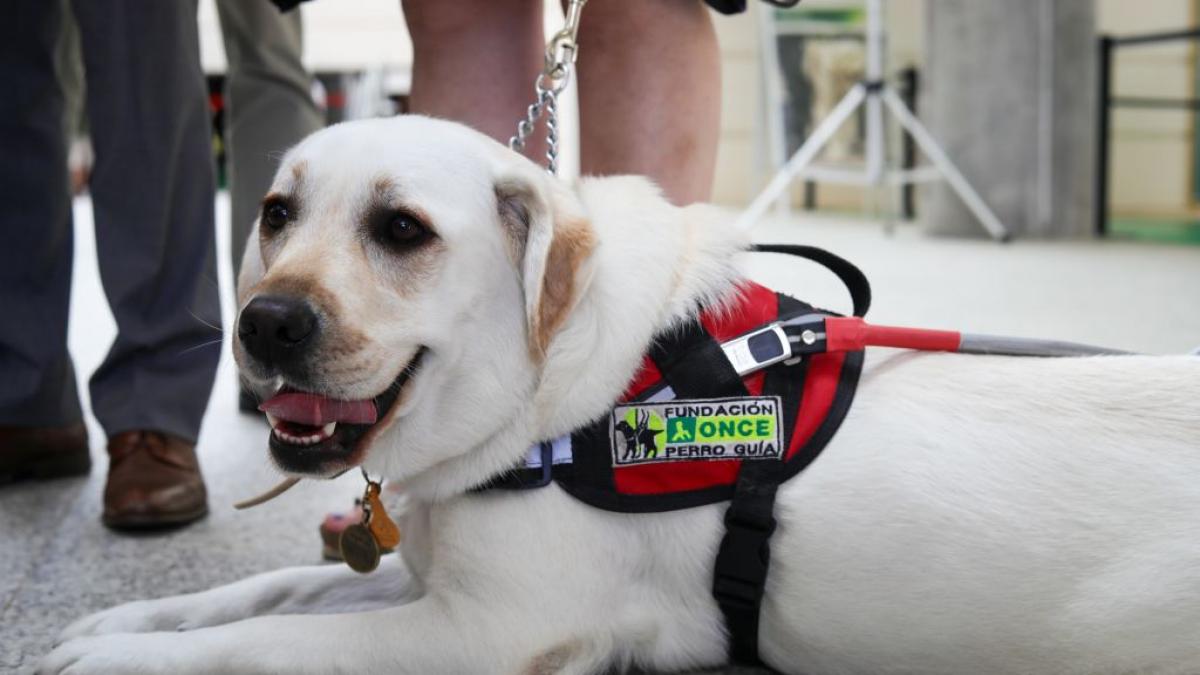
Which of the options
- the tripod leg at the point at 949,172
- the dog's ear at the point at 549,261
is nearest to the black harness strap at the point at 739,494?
the dog's ear at the point at 549,261

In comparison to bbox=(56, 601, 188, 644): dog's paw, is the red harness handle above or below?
above

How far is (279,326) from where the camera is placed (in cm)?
126

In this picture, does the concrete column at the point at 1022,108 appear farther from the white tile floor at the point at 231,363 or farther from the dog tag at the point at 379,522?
the dog tag at the point at 379,522

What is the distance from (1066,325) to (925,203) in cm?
454

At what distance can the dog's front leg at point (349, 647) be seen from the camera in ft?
4.37

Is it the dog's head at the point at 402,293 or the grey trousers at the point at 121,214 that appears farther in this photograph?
the grey trousers at the point at 121,214

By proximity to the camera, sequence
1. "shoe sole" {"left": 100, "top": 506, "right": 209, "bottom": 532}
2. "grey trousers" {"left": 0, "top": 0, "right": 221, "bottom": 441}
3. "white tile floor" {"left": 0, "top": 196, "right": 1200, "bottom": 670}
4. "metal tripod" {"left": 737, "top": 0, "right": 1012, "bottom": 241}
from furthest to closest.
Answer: "metal tripod" {"left": 737, "top": 0, "right": 1012, "bottom": 241} < "grey trousers" {"left": 0, "top": 0, "right": 221, "bottom": 441} < "shoe sole" {"left": 100, "top": 506, "right": 209, "bottom": 532} < "white tile floor" {"left": 0, "top": 196, "right": 1200, "bottom": 670}

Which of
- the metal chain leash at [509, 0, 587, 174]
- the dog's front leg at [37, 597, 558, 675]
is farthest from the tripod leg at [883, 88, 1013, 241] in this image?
the dog's front leg at [37, 597, 558, 675]

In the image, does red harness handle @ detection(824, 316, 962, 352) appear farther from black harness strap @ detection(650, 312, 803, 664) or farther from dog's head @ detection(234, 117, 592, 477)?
dog's head @ detection(234, 117, 592, 477)

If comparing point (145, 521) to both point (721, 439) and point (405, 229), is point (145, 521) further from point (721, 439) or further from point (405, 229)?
point (721, 439)

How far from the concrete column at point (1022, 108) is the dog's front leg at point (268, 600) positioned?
7.20 metres

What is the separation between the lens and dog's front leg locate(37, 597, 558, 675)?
133cm

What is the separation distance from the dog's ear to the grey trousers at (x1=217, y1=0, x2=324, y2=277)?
75.3 inches

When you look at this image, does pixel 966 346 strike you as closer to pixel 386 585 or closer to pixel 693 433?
pixel 693 433
